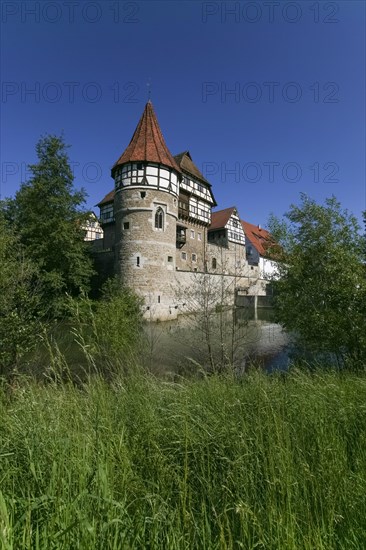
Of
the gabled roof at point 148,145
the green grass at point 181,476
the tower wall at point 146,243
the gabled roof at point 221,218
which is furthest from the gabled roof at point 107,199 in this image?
the green grass at point 181,476

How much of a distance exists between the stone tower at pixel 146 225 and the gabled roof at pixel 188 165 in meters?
7.72

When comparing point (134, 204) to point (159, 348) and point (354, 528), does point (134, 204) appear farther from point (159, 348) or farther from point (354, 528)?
point (354, 528)

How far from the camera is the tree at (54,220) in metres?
20.0

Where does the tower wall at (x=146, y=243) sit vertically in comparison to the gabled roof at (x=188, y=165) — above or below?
below

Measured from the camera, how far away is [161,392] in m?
3.23

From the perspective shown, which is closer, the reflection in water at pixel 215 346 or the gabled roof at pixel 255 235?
the reflection in water at pixel 215 346

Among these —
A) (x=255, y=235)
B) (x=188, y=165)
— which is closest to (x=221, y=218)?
(x=188, y=165)

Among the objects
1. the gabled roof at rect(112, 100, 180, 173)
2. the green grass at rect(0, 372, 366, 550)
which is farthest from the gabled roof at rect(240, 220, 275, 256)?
the green grass at rect(0, 372, 366, 550)

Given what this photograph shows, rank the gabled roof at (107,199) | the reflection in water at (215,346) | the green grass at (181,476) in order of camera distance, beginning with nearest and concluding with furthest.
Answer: the green grass at (181,476) → the reflection in water at (215,346) → the gabled roof at (107,199)

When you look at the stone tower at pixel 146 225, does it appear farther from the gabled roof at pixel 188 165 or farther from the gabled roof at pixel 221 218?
the gabled roof at pixel 221 218

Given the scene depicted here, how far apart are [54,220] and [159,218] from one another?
24.7ft

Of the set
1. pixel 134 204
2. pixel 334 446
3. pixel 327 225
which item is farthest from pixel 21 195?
pixel 334 446

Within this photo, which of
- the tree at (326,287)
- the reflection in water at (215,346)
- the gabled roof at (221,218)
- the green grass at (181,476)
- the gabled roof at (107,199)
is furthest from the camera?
the gabled roof at (221,218)

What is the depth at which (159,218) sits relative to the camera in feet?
76.7
